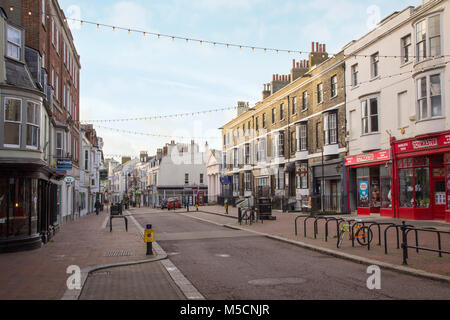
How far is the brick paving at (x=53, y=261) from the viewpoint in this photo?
7797 mm

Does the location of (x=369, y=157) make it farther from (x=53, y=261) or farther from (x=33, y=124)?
(x=53, y=261)

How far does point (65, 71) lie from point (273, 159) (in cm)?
2046

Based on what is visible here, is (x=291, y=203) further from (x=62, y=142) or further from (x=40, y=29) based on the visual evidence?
(x=40, y=29)

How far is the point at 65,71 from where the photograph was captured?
30141 millimetres

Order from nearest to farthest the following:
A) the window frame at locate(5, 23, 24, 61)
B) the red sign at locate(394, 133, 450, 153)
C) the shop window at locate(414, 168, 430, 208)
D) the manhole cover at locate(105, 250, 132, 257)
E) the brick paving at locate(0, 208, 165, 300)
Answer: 1. the brick paving at locate(0, 208, 165, 300)
2. the manhole cover at locate(105, 250, 132, 257)
3. the window frame at locate(5, 23, 24, 61)
4. the red sign at locate(394, 133, 450, 153)
5. the shop window at locate(414, 168, 430, 208)

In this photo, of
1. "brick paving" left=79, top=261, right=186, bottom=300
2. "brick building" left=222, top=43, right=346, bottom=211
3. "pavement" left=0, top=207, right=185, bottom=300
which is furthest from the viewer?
"brick building" left=222, top=43, right=346, bottom=211

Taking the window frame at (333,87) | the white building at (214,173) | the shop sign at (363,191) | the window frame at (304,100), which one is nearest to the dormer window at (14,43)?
the shop sign at (363,191)

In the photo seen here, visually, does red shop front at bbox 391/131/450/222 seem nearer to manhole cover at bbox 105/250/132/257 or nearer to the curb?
the curb

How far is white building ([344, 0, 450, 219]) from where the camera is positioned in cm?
2014

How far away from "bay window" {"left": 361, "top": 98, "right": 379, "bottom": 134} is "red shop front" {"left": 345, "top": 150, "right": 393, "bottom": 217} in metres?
1.54

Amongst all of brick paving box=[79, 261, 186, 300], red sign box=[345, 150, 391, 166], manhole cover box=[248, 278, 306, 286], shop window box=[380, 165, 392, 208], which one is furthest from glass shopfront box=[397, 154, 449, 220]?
brick paving box=[79, 261, 186, 300]

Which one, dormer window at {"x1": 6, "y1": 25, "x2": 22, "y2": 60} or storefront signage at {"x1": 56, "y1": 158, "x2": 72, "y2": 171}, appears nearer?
dormer window at {"x1": 6, "y1": 25, "x2": 22, "y2": 60}

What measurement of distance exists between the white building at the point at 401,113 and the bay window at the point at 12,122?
58.4 feet
